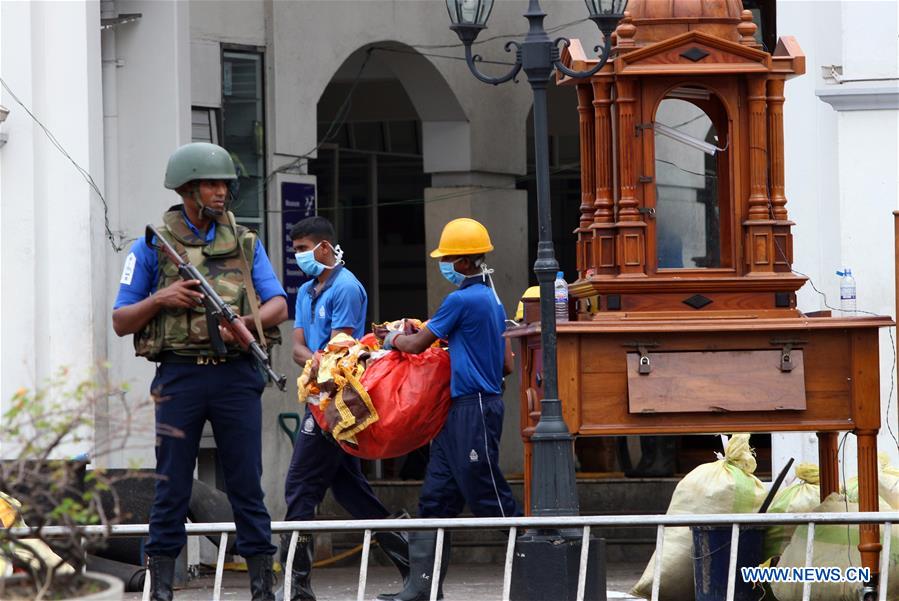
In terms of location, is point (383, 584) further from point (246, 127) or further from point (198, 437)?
point (198, 437)

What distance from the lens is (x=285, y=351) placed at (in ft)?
49.3

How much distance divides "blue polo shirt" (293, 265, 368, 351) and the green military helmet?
1.91m

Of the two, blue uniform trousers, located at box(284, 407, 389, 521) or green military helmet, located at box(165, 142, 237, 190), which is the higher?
green military helmet, located at box(165, 142, 237, 190)

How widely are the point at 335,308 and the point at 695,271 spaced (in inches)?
74.4

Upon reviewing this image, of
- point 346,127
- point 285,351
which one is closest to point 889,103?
point 285,351

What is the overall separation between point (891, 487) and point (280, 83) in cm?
677

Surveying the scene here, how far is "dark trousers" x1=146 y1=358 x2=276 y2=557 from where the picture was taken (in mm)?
7668

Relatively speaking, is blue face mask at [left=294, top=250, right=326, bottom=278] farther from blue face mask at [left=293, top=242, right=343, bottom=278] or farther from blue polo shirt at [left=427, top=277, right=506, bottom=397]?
blue polo shirt at [left=427, top=277, right=506, bottom=397]

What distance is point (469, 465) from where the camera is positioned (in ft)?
29.9

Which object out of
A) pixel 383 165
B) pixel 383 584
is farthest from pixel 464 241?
pixel 383 165

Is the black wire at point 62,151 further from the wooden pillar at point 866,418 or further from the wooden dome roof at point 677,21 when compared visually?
the wooden pillar at point 866,418

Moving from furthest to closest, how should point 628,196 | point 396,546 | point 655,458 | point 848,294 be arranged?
point 655,458 < point 396,546 < point 848,294 < point 628,196

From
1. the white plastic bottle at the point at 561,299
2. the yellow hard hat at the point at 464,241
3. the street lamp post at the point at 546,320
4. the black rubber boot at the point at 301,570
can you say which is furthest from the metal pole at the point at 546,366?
the black rubber boot at the point at 301,570

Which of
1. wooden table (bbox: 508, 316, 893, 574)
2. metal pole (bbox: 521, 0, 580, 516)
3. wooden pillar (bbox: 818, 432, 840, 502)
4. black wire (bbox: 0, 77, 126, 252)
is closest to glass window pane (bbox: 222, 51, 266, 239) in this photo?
black wire (bbox: 0, 77, 126, 252)
